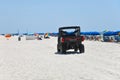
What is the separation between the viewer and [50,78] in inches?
469

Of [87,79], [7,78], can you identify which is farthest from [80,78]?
[7,78]

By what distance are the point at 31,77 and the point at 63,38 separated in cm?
→ 1507

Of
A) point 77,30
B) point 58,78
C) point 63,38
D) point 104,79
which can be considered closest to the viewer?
point 104,79

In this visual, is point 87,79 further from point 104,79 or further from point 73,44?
point 73,44

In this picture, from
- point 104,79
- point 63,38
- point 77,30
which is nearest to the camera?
point 104,79

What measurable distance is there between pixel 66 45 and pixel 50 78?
15558 mm

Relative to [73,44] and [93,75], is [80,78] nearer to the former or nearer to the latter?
[93,75]

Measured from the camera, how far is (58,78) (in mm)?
11836

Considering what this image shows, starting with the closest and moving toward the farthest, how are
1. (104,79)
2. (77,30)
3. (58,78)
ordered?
(104,79) < (58,78) < (77,30)

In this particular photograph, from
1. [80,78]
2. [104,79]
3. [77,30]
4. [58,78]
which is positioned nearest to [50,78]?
[58,78]

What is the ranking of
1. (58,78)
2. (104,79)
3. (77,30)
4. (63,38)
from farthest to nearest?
1. (77,30)
2. (63,38)
3. (58,78)
4. (104,79)

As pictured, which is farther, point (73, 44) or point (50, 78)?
point (73, 44)

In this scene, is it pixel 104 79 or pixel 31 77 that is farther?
pixel 31 77

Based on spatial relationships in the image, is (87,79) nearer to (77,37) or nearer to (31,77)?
(31,77)
